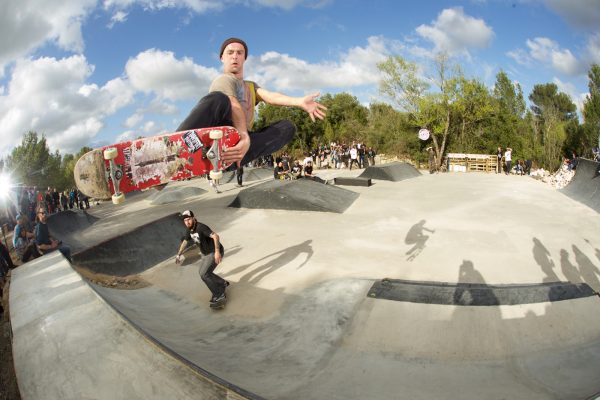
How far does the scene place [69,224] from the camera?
1334 cm


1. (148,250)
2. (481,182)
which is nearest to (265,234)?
(148,250)

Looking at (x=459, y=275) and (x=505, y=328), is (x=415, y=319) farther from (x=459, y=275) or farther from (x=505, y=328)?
(x=459, y=275)

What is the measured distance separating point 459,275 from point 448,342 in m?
2.30

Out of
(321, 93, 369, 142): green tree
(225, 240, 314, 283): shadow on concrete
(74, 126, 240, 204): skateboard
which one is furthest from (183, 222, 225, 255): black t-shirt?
(321, 93, 369, 142): green tree

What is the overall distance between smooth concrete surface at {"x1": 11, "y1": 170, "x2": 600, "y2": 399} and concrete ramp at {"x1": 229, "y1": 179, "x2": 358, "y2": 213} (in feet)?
4.65

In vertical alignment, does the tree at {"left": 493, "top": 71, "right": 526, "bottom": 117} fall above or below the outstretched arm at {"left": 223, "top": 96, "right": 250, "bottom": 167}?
above

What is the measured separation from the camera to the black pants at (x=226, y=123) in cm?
580

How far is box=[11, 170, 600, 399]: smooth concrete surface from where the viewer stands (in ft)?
11.5

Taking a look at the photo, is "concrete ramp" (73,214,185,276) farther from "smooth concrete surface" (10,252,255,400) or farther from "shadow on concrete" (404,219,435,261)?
"shadow on concrete" (404,219,435,261)

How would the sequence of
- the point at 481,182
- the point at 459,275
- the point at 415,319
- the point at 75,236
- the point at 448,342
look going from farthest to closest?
1. the point at 481,182
2. the point at 75,236
3. the point at 459,275
4. the point at 415,319
5. the point at 448,342

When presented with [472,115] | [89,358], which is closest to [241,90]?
[89,358]

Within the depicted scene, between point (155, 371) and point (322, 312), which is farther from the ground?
point (155, 371)

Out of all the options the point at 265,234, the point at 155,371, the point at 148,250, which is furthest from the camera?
the point at 265,234

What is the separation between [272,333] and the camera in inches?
192
